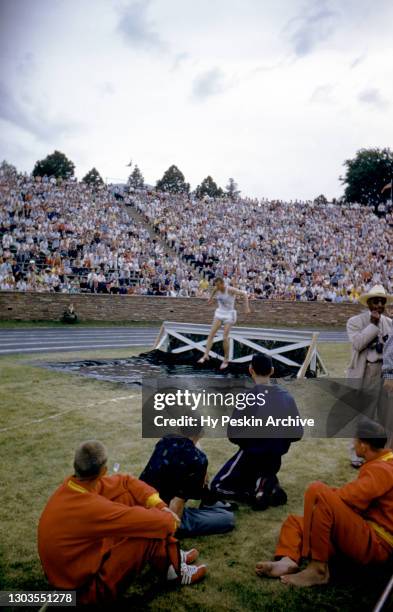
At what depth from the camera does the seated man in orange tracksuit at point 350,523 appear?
3.02 metres

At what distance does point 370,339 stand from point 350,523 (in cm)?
255

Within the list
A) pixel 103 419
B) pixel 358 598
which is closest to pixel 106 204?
pixel 103 419

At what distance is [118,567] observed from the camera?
9.10ft

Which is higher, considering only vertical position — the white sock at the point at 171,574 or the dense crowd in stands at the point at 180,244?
the dense crowd in stands at the point at 180,244

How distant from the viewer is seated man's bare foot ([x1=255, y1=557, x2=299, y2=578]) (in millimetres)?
3178

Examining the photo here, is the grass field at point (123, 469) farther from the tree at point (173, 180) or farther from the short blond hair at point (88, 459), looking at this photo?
the tree at point (173, 180)

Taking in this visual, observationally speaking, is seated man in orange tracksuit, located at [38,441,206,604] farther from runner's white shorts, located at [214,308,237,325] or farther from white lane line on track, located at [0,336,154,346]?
white lane line on track, located at [0,336,154,346]

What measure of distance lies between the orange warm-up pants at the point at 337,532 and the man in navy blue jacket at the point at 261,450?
108 centimetres

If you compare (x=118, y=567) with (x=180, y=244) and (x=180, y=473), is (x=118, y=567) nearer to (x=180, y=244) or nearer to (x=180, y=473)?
(x=180, y=473)

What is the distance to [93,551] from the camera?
273 cm

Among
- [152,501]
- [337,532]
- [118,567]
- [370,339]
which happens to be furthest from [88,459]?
[370,339]

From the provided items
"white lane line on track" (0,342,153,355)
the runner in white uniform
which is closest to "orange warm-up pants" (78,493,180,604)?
the runner in white uniform

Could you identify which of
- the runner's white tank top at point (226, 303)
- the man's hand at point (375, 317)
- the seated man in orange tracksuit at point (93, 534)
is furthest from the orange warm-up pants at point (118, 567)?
the runner's white tank top at point (226, 303)

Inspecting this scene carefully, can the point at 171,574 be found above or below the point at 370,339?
below
